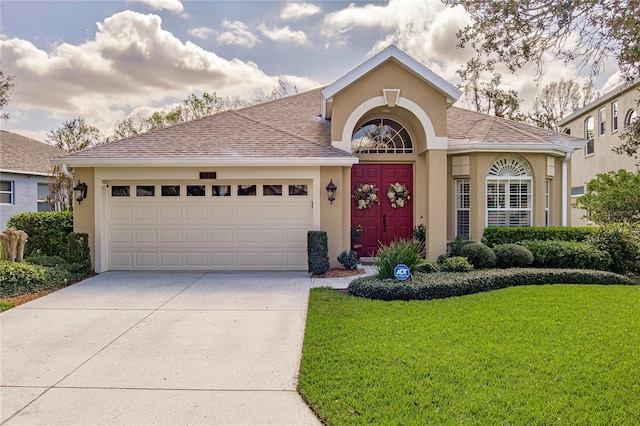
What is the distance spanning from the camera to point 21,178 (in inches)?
734

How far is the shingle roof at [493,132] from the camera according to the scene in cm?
1146

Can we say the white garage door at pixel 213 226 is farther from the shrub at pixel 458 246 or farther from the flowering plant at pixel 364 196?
the shrub at pixel 458 246

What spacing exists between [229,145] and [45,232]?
5.87 m

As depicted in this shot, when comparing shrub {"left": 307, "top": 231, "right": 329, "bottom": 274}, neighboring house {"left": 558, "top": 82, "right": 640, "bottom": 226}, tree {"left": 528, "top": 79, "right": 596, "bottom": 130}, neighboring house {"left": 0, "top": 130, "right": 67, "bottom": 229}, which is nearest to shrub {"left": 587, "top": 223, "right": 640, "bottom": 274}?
shrub {"left": 307, "top": 231, "right": 329, "bottom": 274}

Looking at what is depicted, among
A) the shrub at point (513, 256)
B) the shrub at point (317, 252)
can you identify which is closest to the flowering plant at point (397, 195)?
the shrub at point (317, 252)

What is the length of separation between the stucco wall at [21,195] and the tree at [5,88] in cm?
876

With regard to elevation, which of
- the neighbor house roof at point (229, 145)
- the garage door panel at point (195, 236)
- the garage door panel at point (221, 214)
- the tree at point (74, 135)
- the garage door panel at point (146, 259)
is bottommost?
the garage door panel at point (146, 259)

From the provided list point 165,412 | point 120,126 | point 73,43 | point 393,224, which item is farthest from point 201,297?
point 120,126

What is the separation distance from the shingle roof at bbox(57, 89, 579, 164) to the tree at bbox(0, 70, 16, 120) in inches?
114

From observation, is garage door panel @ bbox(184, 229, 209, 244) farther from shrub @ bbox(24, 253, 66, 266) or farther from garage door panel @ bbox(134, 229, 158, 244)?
shrub @ bbox(24, 253, 66, 266)

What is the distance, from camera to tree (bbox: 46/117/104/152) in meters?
20.8

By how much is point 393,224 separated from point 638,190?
7150 millimetres

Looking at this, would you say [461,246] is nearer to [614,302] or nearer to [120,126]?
[614,302]

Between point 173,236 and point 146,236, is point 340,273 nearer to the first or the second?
point 173,236
